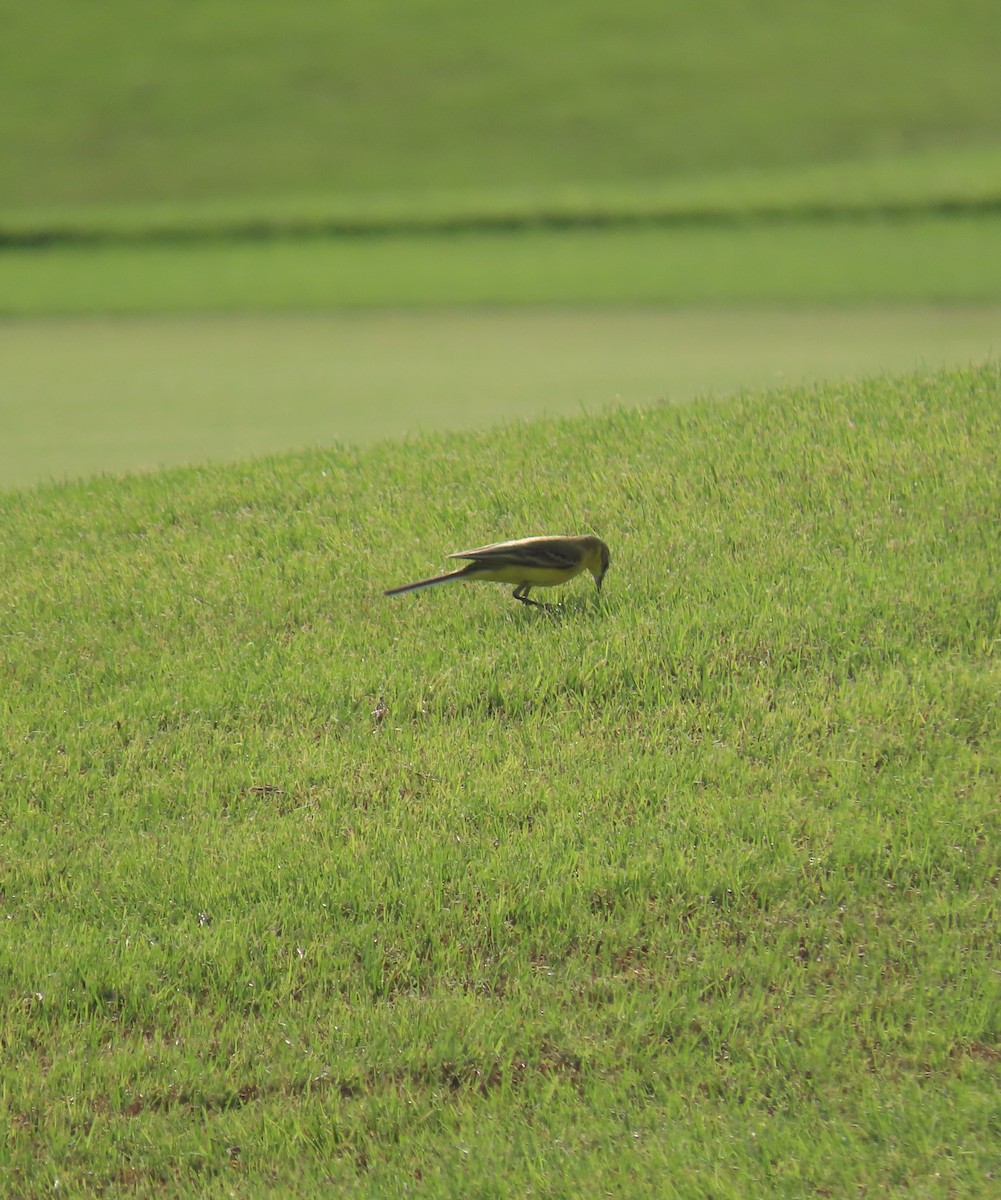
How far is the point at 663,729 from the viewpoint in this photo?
486cm

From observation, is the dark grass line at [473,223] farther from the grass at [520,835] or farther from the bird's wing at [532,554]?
the bird's wing at [532,554]

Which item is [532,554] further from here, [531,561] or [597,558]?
[597,558]

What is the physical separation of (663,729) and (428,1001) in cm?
148

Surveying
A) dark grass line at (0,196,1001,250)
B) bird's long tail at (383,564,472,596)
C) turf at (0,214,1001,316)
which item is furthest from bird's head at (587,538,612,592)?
dark grass line at (0,196,1001,250)

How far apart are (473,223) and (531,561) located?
10.5 meters

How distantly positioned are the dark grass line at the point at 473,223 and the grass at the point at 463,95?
78 cm

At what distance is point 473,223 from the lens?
15.1 metres

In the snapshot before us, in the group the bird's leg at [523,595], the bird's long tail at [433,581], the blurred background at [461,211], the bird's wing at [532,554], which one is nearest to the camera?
the bird's long tail at [433,581]

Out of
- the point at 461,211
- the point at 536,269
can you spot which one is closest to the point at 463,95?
the point at 461,211

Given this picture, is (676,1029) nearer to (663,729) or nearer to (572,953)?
(572,953)

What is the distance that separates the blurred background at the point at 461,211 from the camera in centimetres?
925

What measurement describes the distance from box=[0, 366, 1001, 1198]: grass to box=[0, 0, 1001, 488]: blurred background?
2065mm

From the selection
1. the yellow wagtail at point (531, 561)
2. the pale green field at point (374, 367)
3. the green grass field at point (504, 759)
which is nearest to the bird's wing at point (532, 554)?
the yellow wagtail at point (531, 561)

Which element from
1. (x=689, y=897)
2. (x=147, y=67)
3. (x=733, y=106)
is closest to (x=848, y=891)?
(x=689, y=897)
